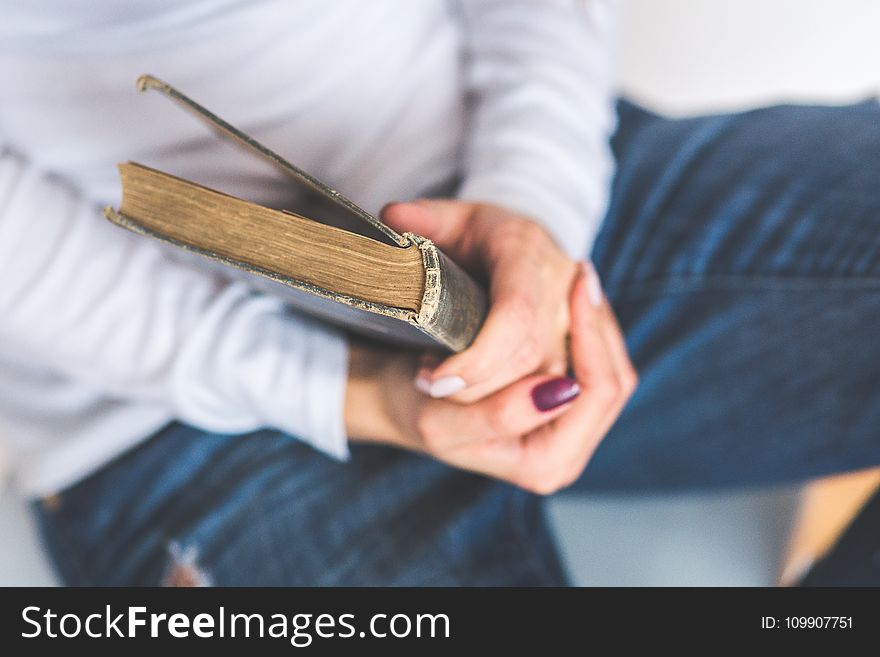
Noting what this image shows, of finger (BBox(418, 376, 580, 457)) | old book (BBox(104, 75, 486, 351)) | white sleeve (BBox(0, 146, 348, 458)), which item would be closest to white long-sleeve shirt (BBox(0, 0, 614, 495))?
white sleeve (BBox(0, 146, 348, 458))

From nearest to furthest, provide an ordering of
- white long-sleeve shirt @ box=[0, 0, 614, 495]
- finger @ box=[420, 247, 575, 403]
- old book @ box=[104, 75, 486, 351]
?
old book @ box=[104, 75, 486, 351] → finger @ box=[420, 247, 575, 403] → white long-sleeve shirt @ box=[0, 0, 614, 495]

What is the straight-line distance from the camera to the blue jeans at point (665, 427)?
59cm

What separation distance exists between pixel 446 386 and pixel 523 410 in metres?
0.07

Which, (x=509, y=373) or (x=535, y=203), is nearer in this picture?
(x=509, y=373)

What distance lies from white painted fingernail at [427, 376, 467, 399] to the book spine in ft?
0.10

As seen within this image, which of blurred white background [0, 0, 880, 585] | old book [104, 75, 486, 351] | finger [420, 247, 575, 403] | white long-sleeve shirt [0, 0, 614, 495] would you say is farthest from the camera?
blurred white background [0, 0, 880, 585]

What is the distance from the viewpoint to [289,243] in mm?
322

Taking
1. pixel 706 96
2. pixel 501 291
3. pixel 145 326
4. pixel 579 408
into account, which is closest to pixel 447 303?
pixel 501 291

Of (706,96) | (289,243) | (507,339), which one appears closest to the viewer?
(289,243)

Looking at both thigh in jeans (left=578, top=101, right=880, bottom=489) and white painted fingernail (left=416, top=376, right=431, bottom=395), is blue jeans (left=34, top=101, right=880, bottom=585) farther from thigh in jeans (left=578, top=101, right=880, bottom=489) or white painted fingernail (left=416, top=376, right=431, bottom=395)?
white painted fingernail (left=416, top=376, right=431, bottom=395)

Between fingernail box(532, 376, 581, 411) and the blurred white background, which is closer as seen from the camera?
fingernail box(532, 376, 581, 411)

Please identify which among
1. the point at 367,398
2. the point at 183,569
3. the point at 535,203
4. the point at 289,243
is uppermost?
the point at 289,243

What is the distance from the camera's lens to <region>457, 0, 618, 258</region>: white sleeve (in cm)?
60

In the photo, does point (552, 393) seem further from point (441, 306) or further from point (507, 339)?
point (441, 306)
